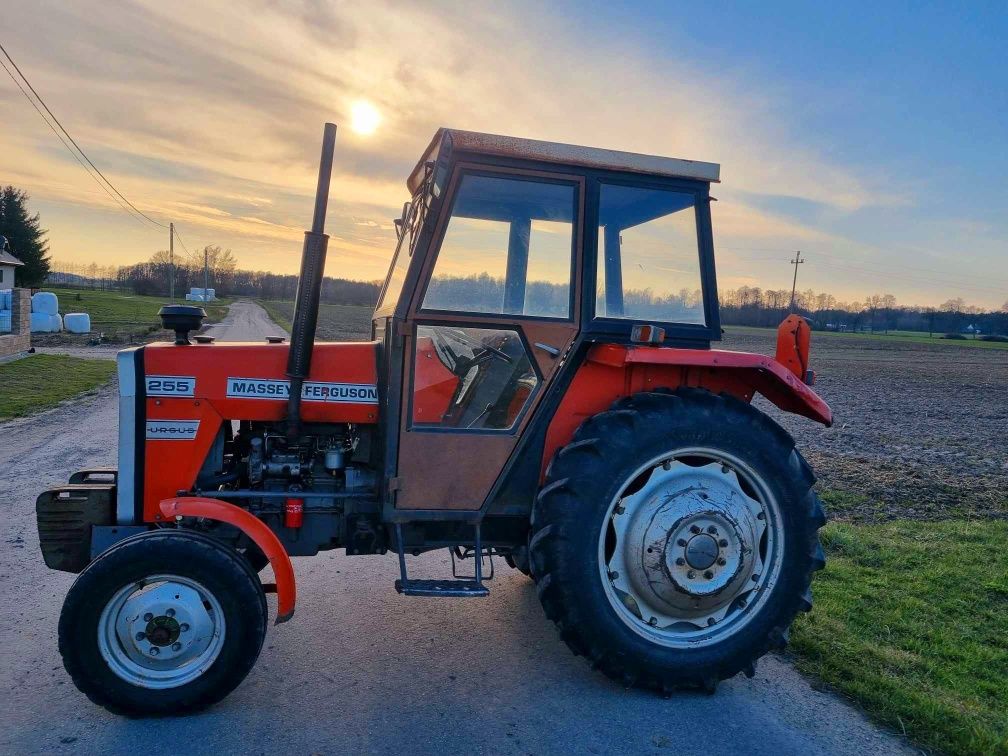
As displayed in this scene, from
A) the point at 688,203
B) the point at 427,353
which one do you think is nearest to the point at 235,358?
the point at 427,353

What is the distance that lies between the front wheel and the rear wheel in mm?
1316

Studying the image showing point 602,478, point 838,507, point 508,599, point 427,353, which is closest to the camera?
point 602,478

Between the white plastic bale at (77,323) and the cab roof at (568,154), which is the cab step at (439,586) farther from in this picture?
the white plastic bale at (77,323)

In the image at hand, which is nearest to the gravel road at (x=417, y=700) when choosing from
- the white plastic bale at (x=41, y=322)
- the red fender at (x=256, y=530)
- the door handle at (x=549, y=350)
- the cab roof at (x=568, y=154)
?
the red fender at (x=256, y=530)

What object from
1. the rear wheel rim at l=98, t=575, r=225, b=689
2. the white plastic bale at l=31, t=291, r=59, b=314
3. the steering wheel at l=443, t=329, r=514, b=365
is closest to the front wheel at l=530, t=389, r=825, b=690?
the steering wheel at l=443, t=329, r=514, b=365

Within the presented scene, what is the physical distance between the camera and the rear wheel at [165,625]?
2850 mm

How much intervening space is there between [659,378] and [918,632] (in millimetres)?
2139

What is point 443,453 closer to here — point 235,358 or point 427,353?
point 427,353

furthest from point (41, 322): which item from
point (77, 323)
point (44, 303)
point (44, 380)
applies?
point (44, 380)

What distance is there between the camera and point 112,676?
113 inches

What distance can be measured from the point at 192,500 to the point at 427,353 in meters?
1.25

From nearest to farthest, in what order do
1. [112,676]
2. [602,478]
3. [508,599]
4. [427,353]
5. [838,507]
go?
[112,676], [602,478], [427,353], [508,599], [838,507]

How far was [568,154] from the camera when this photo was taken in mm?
3234

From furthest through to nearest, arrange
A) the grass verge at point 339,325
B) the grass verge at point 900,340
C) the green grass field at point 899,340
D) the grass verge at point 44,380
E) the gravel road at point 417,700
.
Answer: the green grass field at point 899,340, the grass verge at point 900,340, the grass verge at point 339,325, the grass verge at point 44,380, the gravel road at point 417,700
